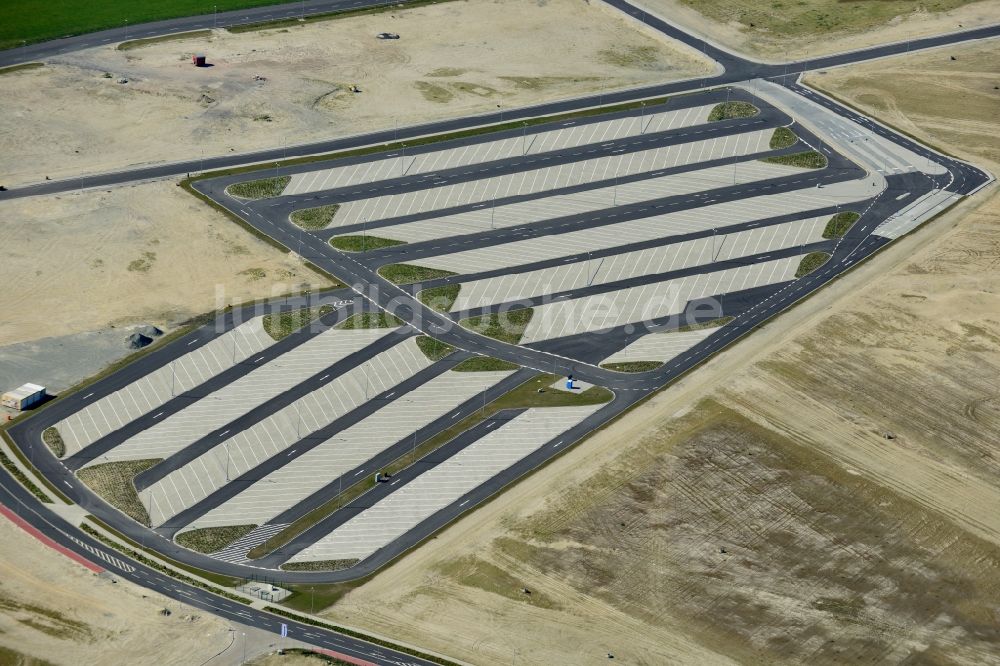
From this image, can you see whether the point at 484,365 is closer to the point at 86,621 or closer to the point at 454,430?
the point at 454,430

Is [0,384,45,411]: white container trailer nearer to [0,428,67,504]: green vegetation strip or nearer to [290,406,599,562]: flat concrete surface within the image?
[0,428,67,504]: green vegetation strip

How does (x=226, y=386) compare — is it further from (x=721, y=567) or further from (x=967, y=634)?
(x=967, y=634)

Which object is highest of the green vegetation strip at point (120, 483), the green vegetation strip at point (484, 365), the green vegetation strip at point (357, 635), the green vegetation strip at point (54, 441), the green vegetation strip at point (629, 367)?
the green vegetation strip at point (629, 367)

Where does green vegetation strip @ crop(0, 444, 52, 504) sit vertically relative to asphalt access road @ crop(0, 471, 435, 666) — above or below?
above

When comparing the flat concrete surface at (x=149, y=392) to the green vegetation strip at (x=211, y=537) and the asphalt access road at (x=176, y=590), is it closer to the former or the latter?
the asphalt access road at (x=176, y=590)

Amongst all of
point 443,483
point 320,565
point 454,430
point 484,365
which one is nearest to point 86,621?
point 320,565

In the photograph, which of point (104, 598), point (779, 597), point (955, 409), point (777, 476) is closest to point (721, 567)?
point (779, 597)

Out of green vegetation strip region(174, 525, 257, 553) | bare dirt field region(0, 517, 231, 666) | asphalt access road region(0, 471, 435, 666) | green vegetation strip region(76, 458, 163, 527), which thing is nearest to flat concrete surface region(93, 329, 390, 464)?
green vegetation strip region(76, 458, 163, 527)

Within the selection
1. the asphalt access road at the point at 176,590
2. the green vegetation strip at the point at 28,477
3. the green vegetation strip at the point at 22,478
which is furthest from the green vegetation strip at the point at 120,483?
the asphalt access road at the point at 176,590
